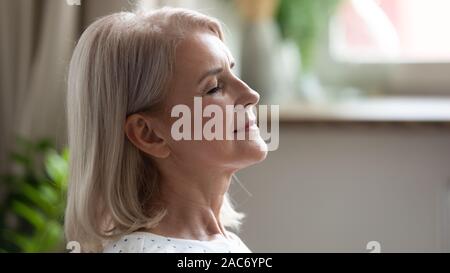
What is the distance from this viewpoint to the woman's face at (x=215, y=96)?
2.00 ft

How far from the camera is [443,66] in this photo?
140cm

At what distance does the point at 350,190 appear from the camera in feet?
3.70

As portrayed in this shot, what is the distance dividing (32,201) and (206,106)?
810 mm

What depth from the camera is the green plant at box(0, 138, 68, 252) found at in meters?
1.21

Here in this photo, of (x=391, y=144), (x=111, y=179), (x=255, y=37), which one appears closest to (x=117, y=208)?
(x=111, y=179)

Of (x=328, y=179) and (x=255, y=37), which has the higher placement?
(x=255, y=37)

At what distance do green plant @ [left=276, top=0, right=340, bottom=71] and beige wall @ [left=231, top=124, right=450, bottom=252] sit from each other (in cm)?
23

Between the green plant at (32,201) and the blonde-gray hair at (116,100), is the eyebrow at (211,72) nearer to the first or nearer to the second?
the blonde-gray hair at (116,100)

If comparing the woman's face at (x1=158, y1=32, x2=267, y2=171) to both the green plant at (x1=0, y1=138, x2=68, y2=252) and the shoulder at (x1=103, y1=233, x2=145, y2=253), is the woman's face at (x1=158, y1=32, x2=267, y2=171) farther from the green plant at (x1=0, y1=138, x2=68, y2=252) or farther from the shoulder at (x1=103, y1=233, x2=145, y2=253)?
the green plant at (x1=0, y1=138, x2=68, y2=252)

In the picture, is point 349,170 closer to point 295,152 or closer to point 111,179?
point 295,152

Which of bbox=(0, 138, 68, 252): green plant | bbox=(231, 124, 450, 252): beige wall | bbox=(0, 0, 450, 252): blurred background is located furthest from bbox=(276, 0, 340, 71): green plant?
bbox=(0, 138, 68, 252): green plant

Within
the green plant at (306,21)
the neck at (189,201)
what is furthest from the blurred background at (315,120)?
the neck at (189,201)

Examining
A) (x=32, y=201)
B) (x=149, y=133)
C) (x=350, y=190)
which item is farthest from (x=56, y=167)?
(x=149, y=133)
